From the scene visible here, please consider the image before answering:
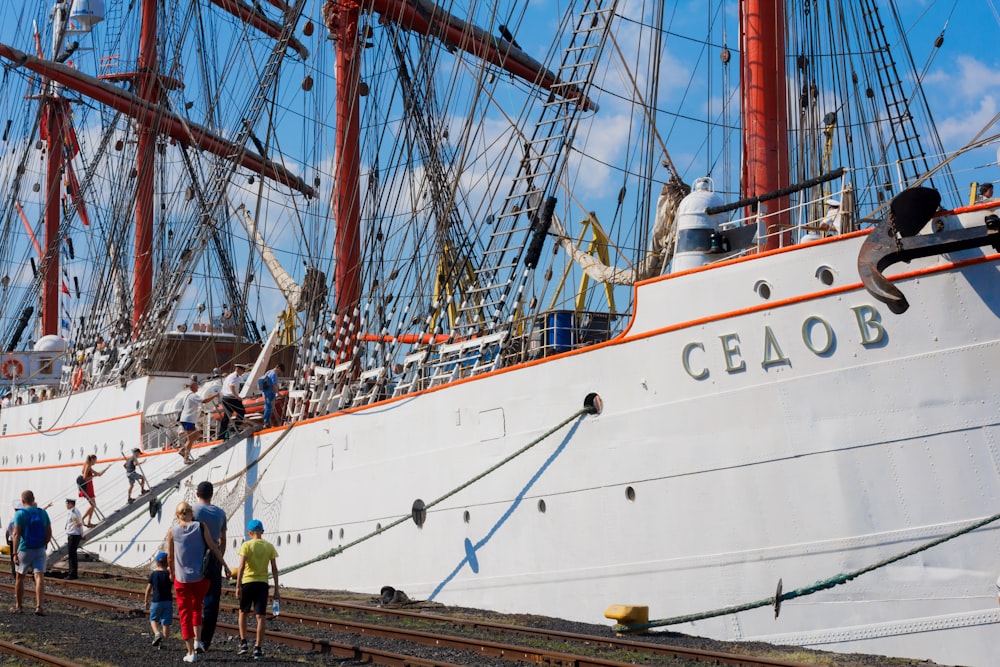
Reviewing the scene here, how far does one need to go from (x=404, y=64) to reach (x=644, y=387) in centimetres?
1569

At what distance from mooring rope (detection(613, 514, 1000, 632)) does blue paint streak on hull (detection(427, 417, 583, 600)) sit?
2.16 metres

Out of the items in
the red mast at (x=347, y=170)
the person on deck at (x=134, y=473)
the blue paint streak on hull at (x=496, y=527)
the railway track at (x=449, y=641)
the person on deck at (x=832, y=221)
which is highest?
the red mast at (x=347, y=170)

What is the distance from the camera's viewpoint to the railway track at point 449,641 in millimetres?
9961

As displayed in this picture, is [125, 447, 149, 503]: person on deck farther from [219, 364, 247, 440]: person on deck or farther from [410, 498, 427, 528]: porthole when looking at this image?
[410, 498, 427, 528]: porthole

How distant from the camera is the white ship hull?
10289 mm

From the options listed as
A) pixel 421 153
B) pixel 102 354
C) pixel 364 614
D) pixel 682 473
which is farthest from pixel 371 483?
pixel 102 354

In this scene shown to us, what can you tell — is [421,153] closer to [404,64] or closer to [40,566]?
[404,64]

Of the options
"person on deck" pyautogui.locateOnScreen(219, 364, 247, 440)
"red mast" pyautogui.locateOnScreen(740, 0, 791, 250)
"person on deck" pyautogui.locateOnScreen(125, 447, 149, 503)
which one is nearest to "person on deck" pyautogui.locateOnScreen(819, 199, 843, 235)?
"red mast" pyautogui.locateOnScreen(740, 0, 791, 250)

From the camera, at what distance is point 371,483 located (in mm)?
16062

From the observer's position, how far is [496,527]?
13.9 m

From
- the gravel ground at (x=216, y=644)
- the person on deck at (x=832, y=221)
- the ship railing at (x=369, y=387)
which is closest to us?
the gravel ground at (x=216, y=644)

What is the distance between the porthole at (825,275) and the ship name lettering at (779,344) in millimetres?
310

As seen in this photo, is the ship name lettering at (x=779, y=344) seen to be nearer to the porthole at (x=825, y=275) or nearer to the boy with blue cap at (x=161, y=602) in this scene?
the porthole at (x=825, y=275)

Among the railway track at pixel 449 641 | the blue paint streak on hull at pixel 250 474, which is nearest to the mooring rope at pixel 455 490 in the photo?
the railway track at pixel 449 641
